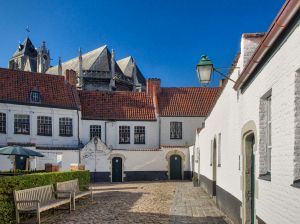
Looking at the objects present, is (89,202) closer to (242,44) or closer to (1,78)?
(242,44)

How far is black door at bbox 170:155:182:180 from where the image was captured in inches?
1293

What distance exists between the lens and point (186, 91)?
37969 mm

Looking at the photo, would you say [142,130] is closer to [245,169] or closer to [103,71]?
[103,71]

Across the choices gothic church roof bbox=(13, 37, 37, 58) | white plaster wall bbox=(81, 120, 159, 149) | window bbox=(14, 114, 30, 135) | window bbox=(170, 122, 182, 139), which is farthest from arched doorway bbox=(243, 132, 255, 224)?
gothic church roof bbox=(13, 37, 37, 58)

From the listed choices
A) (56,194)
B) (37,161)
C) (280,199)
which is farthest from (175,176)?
(280,199)

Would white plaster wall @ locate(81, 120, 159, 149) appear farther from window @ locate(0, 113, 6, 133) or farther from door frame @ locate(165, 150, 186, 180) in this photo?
window @ locate(0, 113, 6, 133)

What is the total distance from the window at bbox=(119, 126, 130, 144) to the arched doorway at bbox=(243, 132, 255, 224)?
1030 inches

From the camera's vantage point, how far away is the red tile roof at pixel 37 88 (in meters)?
30.0

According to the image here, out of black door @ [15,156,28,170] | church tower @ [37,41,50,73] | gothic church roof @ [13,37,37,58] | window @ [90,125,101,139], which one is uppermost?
gothic church roof @ [13,37,37,58]

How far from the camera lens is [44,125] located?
102 ft

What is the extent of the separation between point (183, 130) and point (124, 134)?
5.38 meters

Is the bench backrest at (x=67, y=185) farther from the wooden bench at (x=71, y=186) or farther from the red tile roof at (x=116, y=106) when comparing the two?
the red tile roof at (x=116, y=106)

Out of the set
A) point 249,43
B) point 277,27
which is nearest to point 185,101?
point 249,43

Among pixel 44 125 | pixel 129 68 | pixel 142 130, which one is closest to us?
pixel 44 125
